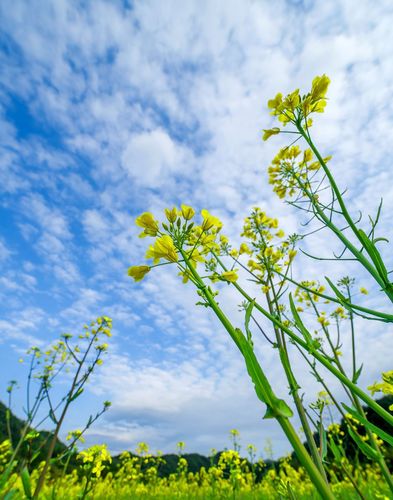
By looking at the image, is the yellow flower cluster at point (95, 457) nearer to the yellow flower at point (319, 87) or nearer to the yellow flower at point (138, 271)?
the yellow flower at point (138, 271)

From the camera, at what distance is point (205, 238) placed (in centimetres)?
147

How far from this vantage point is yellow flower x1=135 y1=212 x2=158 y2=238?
139 cm

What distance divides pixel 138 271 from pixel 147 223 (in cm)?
25

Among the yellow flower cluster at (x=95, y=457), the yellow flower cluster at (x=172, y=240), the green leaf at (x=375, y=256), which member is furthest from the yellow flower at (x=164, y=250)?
the yellow flower cluster at (x=95, y=457)

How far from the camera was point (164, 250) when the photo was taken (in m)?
1.28

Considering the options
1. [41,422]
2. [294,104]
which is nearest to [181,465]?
[41,422]

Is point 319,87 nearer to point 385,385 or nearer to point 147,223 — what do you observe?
point 147,223

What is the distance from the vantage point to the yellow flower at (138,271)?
144cm

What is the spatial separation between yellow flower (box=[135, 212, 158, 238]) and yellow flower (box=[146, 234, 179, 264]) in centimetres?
13

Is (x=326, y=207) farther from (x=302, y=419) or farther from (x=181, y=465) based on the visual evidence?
(x=181, y=465)

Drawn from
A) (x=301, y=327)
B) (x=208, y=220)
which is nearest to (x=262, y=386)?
(x=301, y=327)

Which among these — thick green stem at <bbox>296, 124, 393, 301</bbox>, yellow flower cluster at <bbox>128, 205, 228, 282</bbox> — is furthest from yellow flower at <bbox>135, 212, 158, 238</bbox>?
thick green stem at <bbox>296, 124, 393, 301</bbox>

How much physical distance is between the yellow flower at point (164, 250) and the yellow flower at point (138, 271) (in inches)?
4.6

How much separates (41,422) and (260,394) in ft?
9.44
